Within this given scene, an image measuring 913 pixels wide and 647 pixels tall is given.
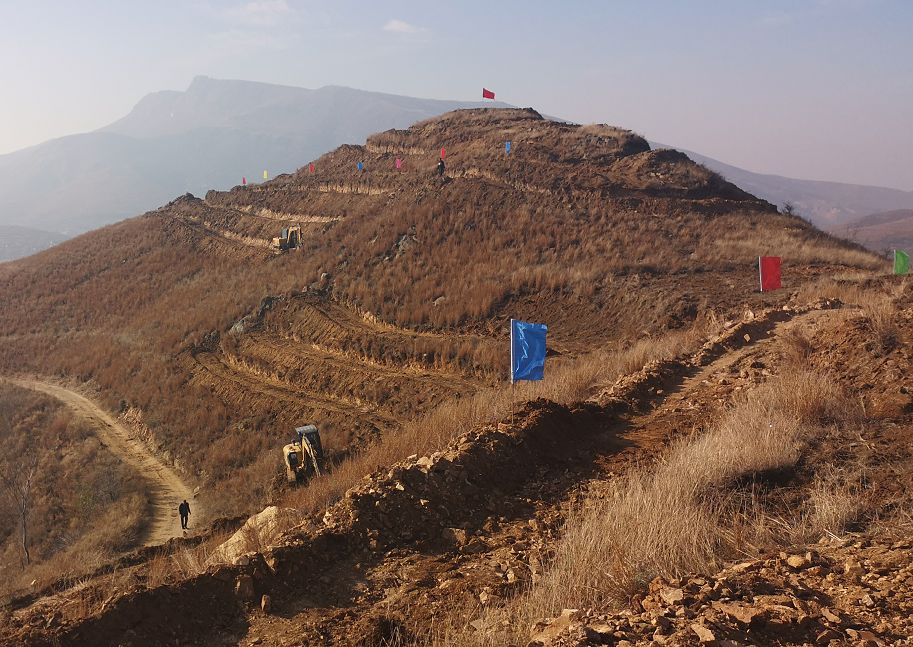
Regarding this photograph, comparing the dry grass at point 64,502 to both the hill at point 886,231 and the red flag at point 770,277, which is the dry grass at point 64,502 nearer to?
the red flag at point 770,277

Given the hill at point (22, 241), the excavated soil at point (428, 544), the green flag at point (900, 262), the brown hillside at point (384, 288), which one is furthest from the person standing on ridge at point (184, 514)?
the hill at point (22, 241)

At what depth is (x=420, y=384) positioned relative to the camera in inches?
706

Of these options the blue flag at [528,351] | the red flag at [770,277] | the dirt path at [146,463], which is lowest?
the dirt path at [146,463]

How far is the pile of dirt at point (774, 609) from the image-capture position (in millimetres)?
2914

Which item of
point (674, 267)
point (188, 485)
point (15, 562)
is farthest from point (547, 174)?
point (15, 562)

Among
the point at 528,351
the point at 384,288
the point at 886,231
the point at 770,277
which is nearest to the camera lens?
the point at 528,351

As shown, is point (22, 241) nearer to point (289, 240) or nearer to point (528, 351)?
point (289, 240)

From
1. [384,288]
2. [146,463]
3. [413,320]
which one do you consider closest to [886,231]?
[384,288]

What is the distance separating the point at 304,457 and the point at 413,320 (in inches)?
360

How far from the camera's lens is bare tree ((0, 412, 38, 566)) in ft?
47.9

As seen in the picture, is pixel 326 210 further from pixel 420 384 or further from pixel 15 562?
pixel 15 562

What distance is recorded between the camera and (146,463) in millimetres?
19672

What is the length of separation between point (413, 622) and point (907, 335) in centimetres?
845

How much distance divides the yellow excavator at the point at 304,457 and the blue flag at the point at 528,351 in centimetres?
510
